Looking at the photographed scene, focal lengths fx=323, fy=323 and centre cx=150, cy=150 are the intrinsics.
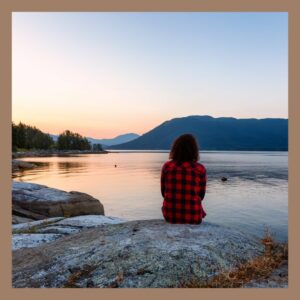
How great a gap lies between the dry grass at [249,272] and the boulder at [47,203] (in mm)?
14332

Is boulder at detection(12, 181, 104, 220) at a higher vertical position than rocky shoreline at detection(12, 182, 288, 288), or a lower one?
lower

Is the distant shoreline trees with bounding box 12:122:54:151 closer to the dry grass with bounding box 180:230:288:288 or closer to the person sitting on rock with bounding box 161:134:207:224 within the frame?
the person sitting on rock with bounding box 161:134:207:224

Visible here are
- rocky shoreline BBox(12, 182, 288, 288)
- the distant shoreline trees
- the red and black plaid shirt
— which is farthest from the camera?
the distant shoreline trees

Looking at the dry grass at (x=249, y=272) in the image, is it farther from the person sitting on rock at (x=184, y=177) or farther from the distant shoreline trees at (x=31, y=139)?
the distant shoreline trees at (x=31, y=139)

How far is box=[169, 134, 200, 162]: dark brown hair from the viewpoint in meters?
7.77

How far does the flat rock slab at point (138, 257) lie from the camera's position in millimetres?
6277

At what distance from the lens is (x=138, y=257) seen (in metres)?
6.70

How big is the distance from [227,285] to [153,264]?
57.9 inches

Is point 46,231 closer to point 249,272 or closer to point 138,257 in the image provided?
point 138,257

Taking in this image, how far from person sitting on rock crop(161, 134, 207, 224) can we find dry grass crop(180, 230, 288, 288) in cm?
186

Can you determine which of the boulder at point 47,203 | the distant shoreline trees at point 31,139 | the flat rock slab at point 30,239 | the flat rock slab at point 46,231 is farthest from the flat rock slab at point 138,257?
the distant shoreline trees at point 31,139

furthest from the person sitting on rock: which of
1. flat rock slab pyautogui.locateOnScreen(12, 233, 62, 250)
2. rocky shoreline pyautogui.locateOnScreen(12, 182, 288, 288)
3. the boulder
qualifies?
the boulder

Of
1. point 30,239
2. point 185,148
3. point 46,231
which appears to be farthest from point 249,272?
point 46,231

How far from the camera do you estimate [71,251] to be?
7.43m
